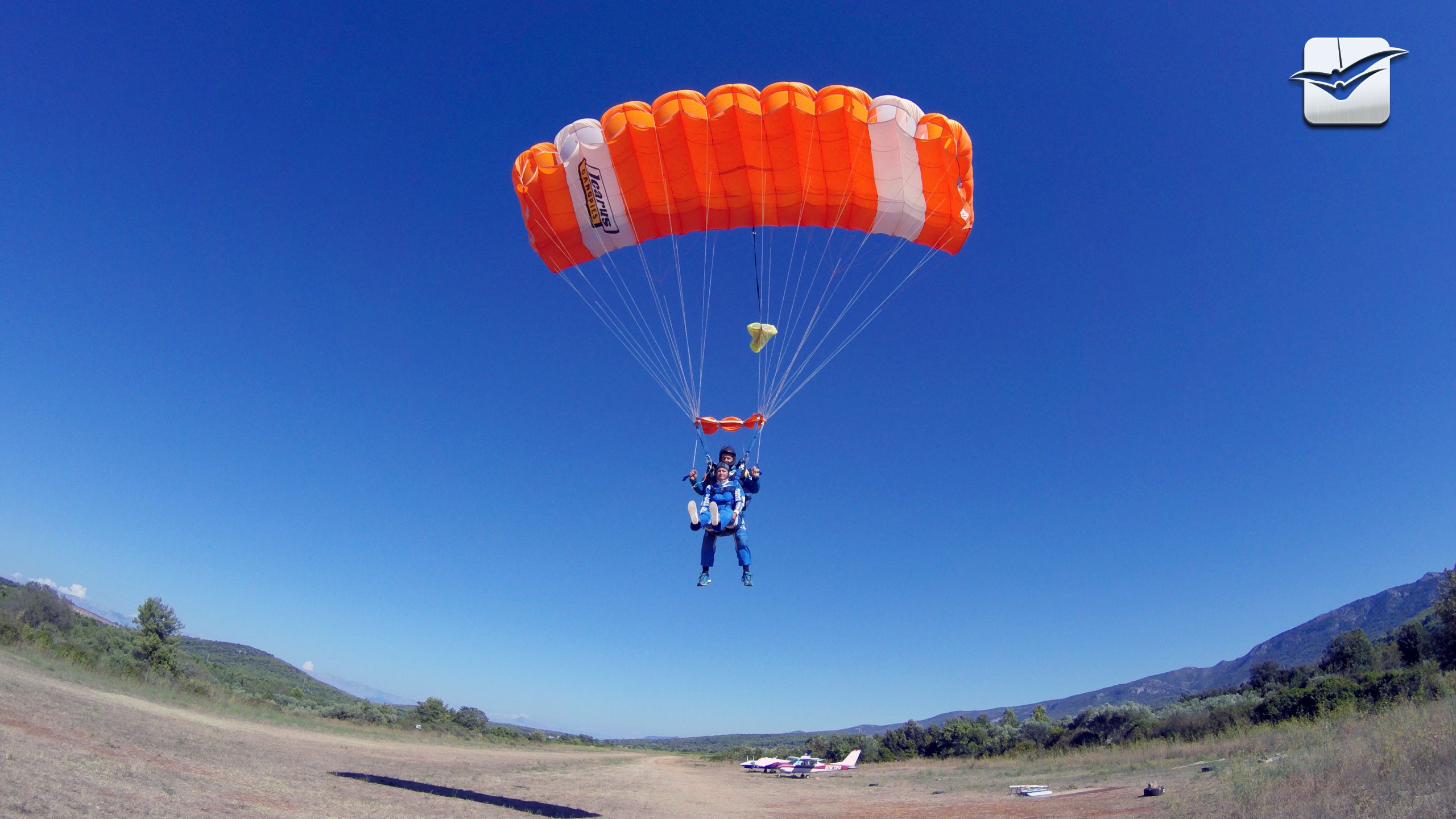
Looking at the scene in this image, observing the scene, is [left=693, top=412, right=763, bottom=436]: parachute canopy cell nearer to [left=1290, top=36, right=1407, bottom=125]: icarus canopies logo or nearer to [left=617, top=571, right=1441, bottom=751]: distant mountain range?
[left=1290, top=36, right=1407, bottom=125]: icarus canopies logo

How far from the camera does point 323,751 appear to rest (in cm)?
1697

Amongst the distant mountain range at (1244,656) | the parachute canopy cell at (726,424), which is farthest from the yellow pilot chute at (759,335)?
the distant mountain range at (1244,656)

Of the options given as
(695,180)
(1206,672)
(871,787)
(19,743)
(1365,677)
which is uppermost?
(695,180)

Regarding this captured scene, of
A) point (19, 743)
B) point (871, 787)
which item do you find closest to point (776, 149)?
point (19, 743)

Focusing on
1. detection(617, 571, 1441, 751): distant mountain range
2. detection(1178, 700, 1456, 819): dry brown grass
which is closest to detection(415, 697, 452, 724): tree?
detection(1178, 700, 1456, 819): dry brown grass

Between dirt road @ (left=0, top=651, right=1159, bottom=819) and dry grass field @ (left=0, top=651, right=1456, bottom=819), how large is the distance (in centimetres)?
6

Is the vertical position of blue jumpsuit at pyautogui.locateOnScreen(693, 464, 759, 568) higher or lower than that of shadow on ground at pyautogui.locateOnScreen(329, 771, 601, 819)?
higher

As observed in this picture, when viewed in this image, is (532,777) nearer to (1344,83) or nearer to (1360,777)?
(1360,777)

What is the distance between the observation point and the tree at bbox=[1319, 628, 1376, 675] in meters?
24.5

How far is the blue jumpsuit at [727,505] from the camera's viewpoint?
32.6ft

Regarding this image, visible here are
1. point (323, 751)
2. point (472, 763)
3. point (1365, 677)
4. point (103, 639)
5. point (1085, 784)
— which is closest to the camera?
point (1085, 784)

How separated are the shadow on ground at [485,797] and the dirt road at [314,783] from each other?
77mm

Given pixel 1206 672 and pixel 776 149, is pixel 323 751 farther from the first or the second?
pixel 1206 672

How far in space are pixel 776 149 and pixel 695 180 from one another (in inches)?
55.4
